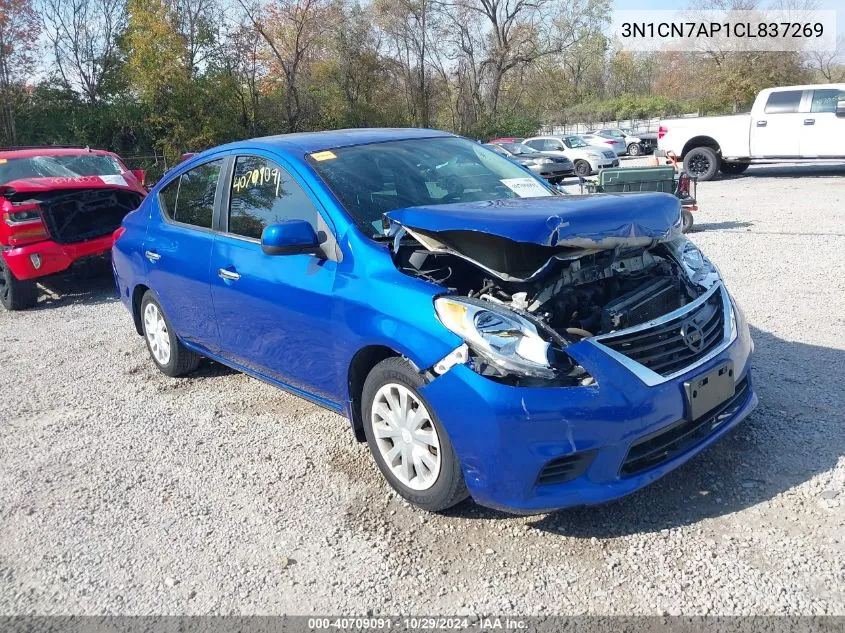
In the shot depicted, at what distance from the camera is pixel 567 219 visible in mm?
2967

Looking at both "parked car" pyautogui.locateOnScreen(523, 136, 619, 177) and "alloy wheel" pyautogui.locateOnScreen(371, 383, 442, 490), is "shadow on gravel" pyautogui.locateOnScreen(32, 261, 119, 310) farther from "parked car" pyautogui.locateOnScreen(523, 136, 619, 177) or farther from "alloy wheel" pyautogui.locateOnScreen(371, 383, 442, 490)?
"parked car" pyautogui.locateOnScreen(523, 136, 619, 177)

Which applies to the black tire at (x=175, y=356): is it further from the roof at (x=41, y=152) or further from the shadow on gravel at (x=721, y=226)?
the shadow on gravel at (x=721, y=226)

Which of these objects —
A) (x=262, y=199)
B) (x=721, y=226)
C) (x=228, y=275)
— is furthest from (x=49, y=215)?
(x=721, y=226)

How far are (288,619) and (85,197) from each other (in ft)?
23.3

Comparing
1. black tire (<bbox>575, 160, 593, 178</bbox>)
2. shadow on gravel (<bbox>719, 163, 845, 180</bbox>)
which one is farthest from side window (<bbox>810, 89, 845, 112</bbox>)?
black tire (<bbox>575, 160, 593, 178</bbox>)

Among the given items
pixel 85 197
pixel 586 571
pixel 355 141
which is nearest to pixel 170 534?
pixel 586 571

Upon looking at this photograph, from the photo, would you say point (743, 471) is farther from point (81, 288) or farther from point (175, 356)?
point (81, 288)

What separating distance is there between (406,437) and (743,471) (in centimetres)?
161

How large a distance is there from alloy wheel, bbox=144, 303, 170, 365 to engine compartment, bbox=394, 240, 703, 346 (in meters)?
2.74

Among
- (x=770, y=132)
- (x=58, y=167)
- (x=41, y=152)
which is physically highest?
(x=41, y=152)

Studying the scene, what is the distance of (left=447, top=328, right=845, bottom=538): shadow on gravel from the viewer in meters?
3.07

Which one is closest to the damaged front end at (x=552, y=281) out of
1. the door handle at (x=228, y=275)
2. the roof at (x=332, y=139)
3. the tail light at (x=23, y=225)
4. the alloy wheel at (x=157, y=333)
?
the roof at (x=332, y=139)

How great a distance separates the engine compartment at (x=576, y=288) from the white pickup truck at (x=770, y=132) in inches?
568

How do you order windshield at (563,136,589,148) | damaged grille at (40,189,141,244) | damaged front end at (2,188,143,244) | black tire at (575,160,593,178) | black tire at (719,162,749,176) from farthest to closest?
windshield at (563,136,589,148), black tire at (575,160,593,178), black tire at (719,162,749,176), damaged grille at (40,189,141,244), damaged front end at (2,188,143,244)
